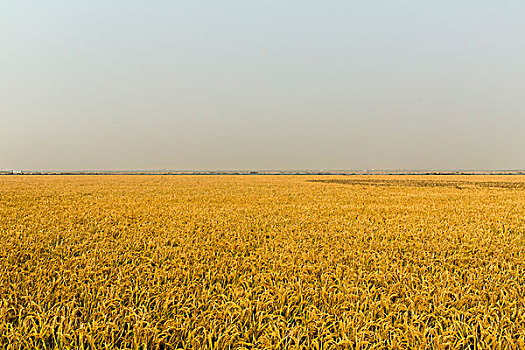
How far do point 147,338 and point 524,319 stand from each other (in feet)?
13.1

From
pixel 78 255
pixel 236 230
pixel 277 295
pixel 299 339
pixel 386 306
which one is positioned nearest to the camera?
pixel 299 339

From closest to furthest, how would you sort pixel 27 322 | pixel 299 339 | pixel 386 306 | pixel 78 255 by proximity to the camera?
pixel 299 339
pixel 27 322
pixel 386 306
pixel 78 255

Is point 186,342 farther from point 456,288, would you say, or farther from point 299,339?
point 456,288

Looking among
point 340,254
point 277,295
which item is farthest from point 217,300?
point 340,254

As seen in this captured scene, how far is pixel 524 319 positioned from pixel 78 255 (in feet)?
22.2

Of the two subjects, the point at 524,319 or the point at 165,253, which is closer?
the point at 524,319

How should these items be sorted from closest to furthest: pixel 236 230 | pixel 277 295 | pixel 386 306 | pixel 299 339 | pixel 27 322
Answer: pixel 299 339 → pixel 27 322 → pixel 386 306 → pixel 277 295 → pixel 236 230

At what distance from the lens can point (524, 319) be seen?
3.16m

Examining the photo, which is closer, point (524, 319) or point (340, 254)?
point (524, 319)

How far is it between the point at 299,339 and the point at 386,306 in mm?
1333

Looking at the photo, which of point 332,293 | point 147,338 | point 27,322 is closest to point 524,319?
point 332,293

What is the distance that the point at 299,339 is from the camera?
266 centimetres

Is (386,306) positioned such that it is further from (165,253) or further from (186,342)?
(165,253)

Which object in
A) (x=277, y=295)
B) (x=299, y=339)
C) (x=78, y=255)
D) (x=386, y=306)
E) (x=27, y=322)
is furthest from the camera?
(x=78, y=255)
